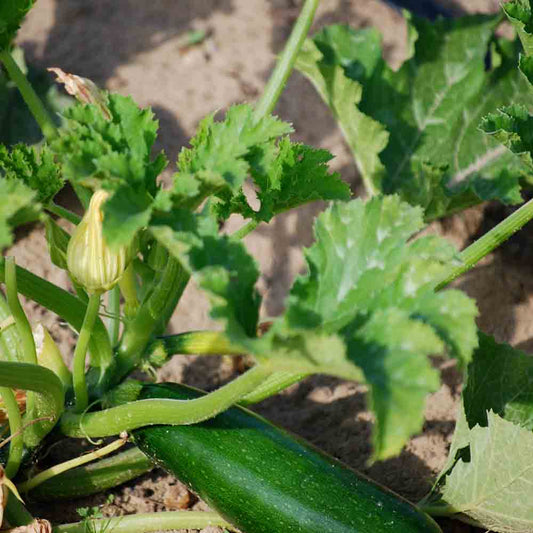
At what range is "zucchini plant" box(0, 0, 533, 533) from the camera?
4.41ft

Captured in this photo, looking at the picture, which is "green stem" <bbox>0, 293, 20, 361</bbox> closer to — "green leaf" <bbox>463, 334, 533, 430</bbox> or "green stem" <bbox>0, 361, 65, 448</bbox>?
"green stem" <bbox>0, 361, 65, 448</bbox>

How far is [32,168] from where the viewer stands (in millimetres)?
1735

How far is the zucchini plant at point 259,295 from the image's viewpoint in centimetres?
134

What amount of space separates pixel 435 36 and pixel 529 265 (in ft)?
2.73

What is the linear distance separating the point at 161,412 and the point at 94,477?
1.53 ft

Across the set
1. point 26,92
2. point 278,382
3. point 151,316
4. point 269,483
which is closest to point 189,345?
point 151,316

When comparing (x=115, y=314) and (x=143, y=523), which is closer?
(x=143, y=523)

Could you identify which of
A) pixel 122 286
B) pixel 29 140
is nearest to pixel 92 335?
pixel 122 286

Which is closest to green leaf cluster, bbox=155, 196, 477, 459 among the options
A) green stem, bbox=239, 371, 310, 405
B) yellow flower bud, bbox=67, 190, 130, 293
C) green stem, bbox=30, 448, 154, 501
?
yellow flower bud, bbox=67, 190, 130, 293

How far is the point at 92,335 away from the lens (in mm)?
1908

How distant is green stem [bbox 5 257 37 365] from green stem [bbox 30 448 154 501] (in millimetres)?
345

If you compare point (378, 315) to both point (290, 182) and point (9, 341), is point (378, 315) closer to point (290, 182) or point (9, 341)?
point (290, 182)

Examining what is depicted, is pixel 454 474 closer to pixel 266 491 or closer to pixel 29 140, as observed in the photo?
pixel 266 491

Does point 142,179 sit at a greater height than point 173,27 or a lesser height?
greater
